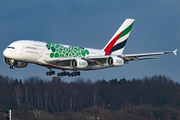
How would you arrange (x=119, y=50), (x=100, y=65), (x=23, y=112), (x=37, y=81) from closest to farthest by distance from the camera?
(x=100, y=65) → (x=119, y=50) → (x=23, y=112) → (x=37, y=81)

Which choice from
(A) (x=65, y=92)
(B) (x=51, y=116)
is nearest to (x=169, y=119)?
(B) (x=51, y=116)

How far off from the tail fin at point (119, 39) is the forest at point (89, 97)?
533 inches

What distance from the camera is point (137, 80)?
321 feet

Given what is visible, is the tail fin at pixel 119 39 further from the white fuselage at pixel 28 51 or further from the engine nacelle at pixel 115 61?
the white fuselage at pixel 28 51

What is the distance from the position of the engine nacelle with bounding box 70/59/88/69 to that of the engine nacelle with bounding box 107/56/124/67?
3.80 meters

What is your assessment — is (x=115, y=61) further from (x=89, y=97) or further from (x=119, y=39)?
(x=89, y=97)

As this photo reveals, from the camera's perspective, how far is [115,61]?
63875mm

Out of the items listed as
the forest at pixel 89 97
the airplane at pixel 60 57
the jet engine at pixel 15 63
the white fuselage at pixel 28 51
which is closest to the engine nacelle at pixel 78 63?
the airplane at pixel 60 57

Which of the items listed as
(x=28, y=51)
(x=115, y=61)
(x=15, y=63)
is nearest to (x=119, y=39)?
(x=115, y=61)

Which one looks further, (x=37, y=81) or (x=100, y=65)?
(x=37, y=81)

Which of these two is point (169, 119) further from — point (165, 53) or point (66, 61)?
point (66, 61)

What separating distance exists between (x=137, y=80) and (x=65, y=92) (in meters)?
17.6

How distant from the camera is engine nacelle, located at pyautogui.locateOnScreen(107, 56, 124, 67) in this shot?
63.9m

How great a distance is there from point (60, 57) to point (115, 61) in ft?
28.3
